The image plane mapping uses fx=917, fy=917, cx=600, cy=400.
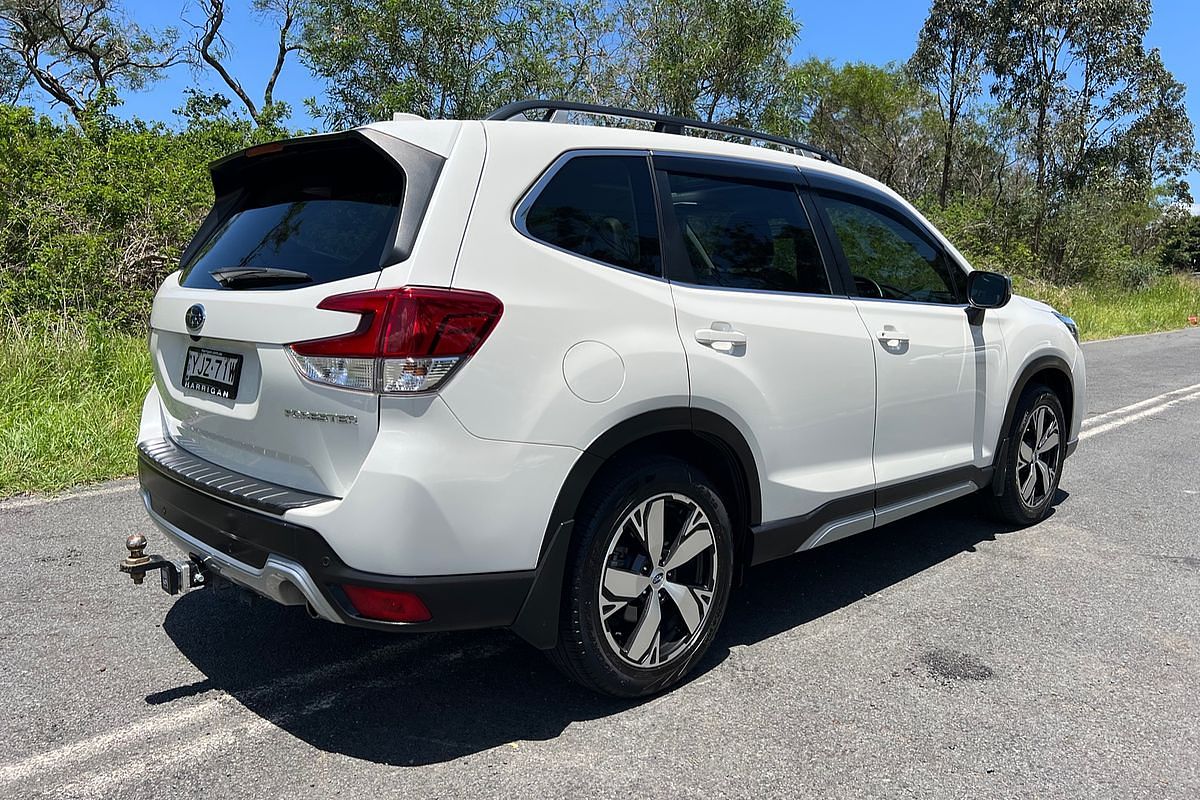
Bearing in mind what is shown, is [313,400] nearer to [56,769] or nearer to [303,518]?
[303,518]

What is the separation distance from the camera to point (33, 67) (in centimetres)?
2606

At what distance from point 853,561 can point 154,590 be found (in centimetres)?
318

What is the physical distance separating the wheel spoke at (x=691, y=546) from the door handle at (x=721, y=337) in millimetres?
601

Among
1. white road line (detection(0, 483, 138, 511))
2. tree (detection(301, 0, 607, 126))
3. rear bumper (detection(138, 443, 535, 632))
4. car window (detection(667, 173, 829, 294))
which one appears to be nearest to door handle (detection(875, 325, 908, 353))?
car window (detection(667, 173, 829, 294))

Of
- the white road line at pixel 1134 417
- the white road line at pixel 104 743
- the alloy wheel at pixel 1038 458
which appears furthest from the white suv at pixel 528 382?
the white road line at pixel 1134 417

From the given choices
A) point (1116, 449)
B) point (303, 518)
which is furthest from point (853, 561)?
point (1116, 449)

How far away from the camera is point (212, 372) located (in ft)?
9.43

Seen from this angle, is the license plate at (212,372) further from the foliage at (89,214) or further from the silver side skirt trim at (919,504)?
the foliage at (89,214)

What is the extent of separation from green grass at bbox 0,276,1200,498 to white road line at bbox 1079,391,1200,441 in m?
7.26

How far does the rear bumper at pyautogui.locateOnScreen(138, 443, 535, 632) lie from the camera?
8.02 feet

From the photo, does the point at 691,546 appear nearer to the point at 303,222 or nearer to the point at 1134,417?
the point at 303,222

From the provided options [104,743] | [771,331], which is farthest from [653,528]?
[104,743]

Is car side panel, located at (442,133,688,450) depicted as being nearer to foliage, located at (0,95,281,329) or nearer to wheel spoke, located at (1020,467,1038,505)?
wheel spoke, located at (1020,467,1038,505)

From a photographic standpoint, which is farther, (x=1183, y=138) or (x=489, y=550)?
(x=1183, y=138)
